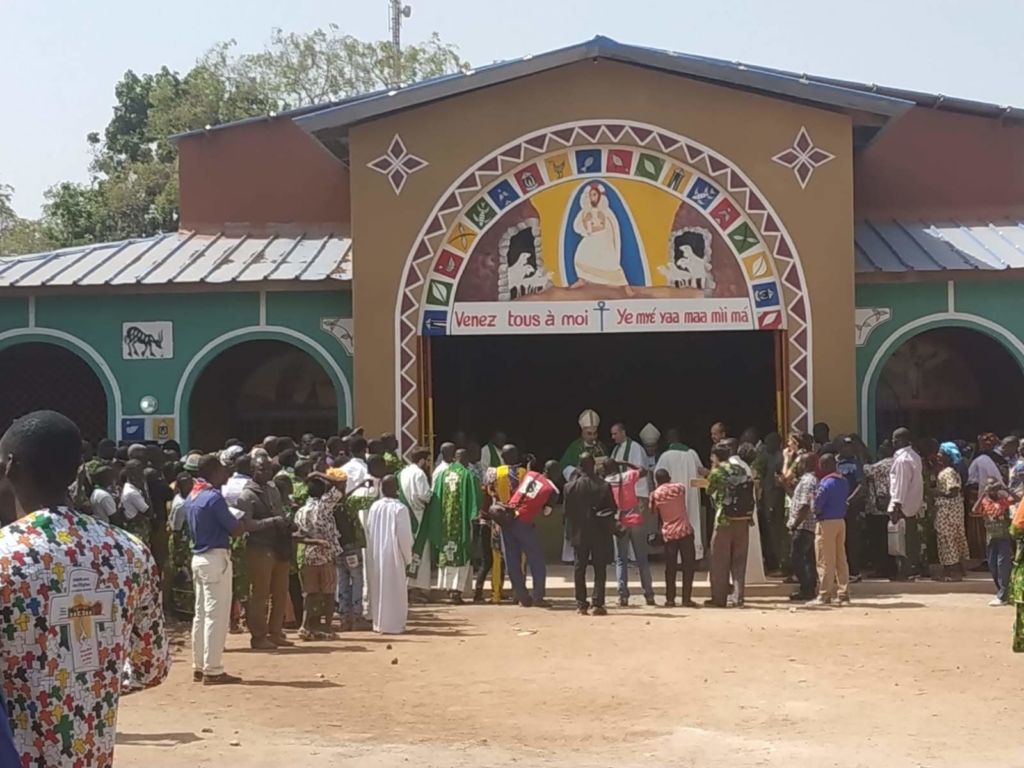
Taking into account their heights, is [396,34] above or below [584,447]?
above

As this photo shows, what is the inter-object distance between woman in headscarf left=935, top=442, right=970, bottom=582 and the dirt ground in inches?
75.6

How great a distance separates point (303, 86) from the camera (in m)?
45.3

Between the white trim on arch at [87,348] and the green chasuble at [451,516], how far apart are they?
204 inches

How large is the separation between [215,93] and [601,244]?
95.9 ft

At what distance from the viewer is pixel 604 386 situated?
2219cm

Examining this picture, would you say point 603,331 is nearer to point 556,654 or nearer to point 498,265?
point 498,265

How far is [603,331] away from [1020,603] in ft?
27.9

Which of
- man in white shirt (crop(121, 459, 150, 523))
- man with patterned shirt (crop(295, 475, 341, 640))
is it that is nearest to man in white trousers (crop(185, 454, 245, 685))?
man with patterned shirt (crop(295, 475, 341, 640))

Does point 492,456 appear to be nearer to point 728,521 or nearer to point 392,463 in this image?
point 392,463

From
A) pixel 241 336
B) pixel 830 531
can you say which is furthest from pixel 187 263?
pixel 830 531

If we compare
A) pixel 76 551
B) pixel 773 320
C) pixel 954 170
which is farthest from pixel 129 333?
pixel 76 551

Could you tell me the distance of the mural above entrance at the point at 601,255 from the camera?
1638cm

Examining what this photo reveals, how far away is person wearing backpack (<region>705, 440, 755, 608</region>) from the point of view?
13.6 metres

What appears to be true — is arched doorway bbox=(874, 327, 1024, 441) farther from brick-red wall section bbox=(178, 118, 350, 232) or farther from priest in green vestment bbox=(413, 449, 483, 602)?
brick-red wall section bbox=(178, 118, 350, 232)
